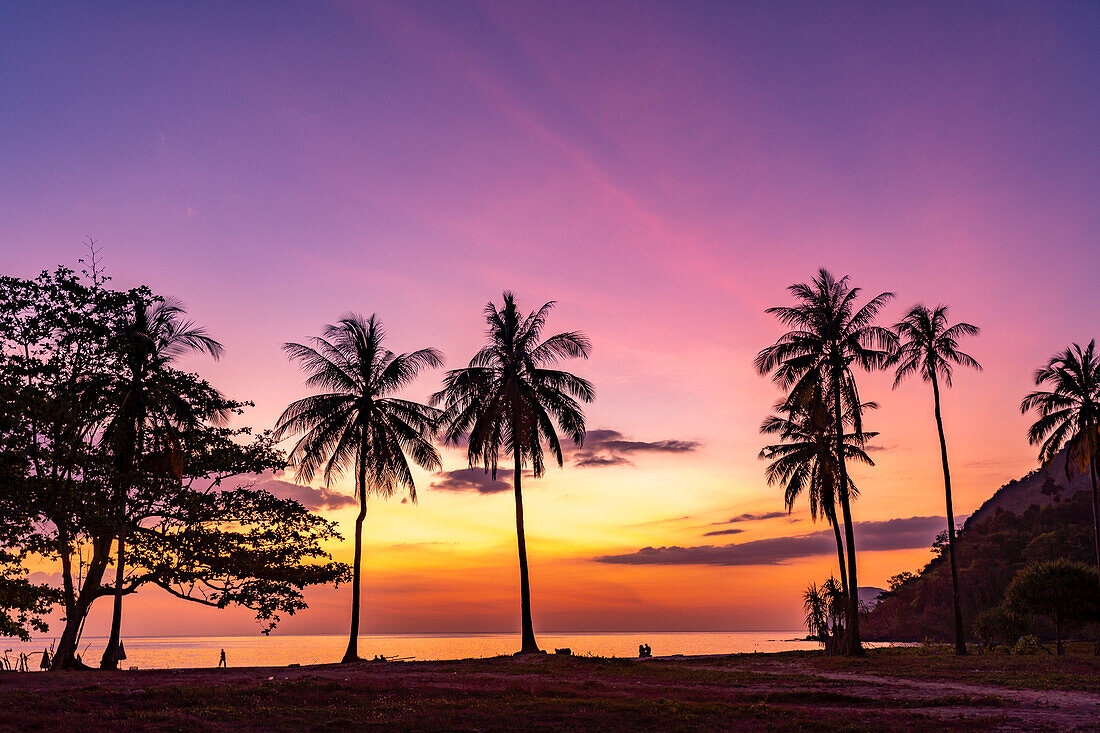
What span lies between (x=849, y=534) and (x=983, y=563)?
74.5 m

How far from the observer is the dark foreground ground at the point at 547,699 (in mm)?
17938

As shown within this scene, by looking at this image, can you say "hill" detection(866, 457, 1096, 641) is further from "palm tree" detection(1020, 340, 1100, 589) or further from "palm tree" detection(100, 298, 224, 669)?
"palm tree" detection(100, 298, 224, 669)

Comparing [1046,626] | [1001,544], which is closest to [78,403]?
[1046,626]

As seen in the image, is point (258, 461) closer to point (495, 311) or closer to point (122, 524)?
point (122, 524)

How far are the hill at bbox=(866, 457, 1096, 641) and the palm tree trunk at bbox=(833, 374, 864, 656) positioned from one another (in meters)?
60.4

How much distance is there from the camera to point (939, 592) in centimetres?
10981

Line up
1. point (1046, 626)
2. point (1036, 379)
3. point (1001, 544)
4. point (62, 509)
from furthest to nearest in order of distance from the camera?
point (1001, 544) < point (1046, 626) < point (1036, 379) < point (62, 509)

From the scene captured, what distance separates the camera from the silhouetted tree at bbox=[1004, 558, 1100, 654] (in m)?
44.1

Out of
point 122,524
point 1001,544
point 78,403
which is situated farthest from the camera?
point 1001,544

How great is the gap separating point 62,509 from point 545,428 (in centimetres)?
2292

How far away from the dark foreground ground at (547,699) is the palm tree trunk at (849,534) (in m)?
10.2

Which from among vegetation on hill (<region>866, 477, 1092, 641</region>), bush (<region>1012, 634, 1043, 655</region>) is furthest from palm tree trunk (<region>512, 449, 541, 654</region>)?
vegetation on hill (<region>866, 477, 1092, 641</region>)

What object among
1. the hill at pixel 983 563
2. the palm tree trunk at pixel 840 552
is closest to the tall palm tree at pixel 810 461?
the palm tree trunk at pixel 840 552

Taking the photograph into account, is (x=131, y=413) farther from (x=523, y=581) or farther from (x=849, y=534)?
(x=849, y=534)
